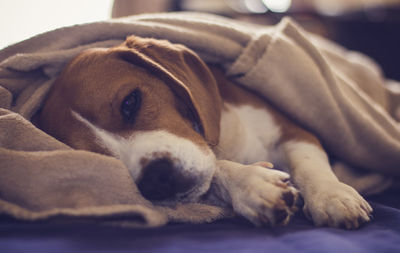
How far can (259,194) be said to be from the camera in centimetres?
94

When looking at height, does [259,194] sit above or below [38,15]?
below

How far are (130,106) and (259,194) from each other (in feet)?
1.73

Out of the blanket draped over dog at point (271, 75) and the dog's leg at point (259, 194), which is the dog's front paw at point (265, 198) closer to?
the dog's leg at point (259, 194)

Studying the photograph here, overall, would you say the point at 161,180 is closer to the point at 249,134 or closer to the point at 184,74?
the point at 184,74

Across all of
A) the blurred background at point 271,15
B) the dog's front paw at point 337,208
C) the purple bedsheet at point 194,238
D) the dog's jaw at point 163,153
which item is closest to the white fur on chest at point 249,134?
the dog's jaw at point 163,153

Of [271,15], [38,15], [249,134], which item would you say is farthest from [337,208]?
[271,15]

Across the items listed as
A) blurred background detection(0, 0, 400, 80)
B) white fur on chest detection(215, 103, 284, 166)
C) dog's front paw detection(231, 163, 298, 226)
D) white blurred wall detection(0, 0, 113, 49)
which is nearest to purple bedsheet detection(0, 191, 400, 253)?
dog's front paw detection(231, 163, 298, 226)

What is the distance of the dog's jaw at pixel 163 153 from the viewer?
1.02 metres

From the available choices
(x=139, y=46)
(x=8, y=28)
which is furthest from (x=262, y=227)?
(x=8, y=28)

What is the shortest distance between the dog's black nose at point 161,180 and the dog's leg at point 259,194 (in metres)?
0.15

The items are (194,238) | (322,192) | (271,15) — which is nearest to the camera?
(194,238)

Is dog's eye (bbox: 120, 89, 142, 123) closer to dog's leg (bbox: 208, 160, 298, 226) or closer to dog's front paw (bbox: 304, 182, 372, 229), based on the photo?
dog's leg (bbox: 208, 160, 298, 226)

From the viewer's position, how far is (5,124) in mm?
1036

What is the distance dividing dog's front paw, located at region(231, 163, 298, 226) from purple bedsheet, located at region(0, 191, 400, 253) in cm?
3
